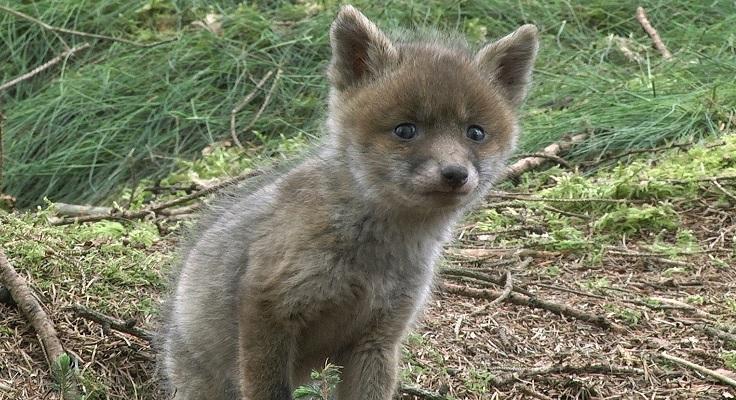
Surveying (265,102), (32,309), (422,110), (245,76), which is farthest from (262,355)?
(245,76)

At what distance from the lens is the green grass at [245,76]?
28.0ft

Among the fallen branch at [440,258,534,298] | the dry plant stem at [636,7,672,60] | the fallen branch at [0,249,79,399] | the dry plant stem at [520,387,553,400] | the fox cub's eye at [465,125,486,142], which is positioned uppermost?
the fox cub's eye at [465,125,486,142]

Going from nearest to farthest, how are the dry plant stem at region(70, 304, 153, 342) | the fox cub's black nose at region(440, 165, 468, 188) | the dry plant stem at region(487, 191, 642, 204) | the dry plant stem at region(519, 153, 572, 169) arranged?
the fox cub's black nose at region(440, 165, 468, 188)
the dry plant stem at region(70, 304, 153, 342)
the dry plant stem at region(487, 191, 642, 204)
the dry plant stem at region(519, 153, 572, 169)

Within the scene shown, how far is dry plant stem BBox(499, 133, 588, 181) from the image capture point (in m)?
7.60

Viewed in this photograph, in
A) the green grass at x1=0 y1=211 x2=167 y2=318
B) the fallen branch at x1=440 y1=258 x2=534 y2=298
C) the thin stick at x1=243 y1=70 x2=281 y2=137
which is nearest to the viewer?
the green grass at x1=0 y1=211 x2=167 y2=318

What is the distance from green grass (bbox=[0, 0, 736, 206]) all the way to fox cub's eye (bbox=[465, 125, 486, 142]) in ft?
13.1

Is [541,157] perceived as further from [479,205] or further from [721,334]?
[721,334]

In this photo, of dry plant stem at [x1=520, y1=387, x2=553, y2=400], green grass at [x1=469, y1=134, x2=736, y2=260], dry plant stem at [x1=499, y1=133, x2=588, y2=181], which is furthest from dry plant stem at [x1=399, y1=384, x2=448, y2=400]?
dry plant stem at [x1=499, y1=133, x2=588, y2=181]

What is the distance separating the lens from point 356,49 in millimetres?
4285

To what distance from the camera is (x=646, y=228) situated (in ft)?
21.6

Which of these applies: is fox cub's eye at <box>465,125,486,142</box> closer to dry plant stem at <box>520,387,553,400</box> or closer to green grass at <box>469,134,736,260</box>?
dry plant stem at <box>520,387,553,400</box>

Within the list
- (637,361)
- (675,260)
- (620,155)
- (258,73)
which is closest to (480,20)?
(258,73)

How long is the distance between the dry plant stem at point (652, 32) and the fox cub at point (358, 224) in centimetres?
544

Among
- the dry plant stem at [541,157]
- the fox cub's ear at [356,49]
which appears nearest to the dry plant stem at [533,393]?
the fox cub's ear at [356,49]
